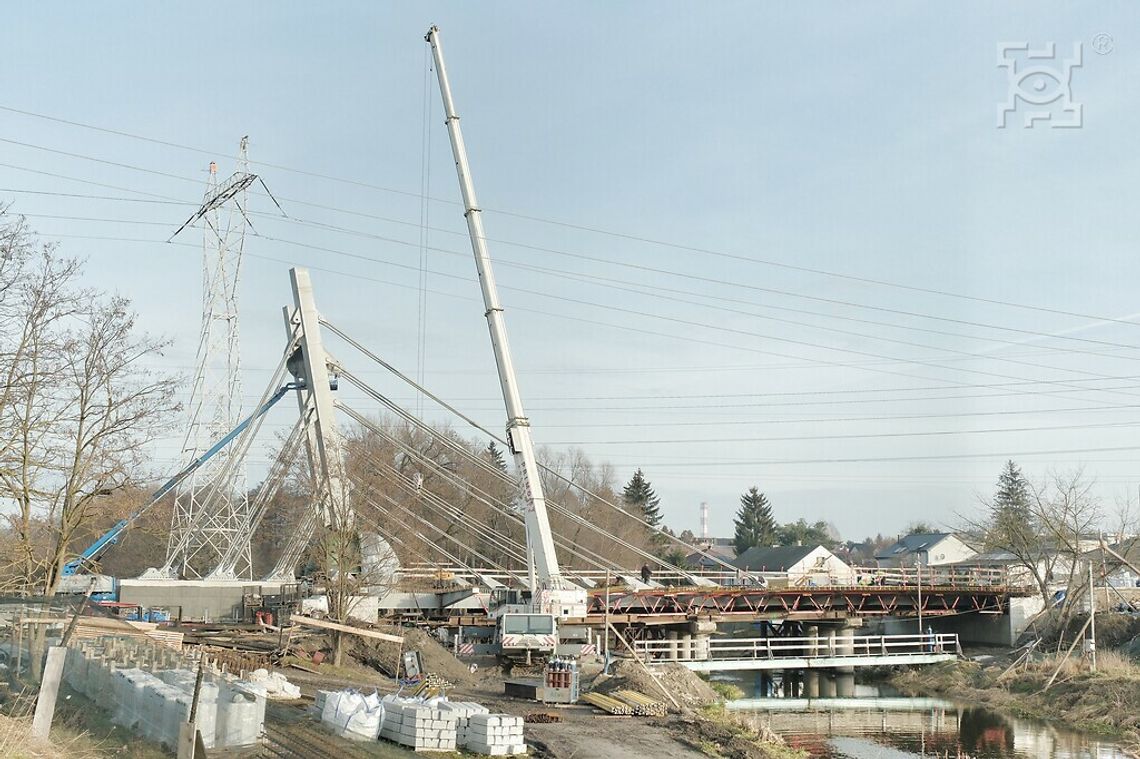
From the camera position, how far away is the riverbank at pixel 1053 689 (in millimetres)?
35969

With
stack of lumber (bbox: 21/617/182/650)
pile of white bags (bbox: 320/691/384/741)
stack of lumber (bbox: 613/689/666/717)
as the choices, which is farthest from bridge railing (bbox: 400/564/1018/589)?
stack of lumber (bbox: 21/617/182/650)

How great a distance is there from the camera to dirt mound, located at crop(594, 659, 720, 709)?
32219 mm

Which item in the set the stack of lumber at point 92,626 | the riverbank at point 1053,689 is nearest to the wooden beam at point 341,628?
the stack of lumber at point 92,626

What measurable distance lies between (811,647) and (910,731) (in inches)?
599

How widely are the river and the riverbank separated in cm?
94

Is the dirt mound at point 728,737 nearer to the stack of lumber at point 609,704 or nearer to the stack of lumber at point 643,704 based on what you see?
the stack of lumber at point 643,704

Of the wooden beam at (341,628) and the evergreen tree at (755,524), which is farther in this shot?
the evergreen tree at (755,524)

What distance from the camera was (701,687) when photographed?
3525 cm

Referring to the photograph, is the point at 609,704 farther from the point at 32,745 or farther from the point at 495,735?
the point at 32,745

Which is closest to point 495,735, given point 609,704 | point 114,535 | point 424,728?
point 424,728

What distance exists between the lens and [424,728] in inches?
843

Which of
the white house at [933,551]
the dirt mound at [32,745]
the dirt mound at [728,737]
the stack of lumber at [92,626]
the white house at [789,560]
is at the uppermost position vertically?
the white house at [933,551]

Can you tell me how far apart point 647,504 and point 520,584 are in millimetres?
64333

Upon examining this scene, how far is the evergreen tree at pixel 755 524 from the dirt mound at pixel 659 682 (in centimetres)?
10365
